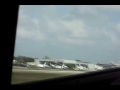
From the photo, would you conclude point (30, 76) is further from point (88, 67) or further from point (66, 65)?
point (88, 67)

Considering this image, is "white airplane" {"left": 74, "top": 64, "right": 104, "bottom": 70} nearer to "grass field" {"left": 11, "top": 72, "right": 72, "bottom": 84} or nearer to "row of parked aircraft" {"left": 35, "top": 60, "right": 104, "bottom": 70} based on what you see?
"row of parked aircraft" {"left": 35, "top": 60, "right": 104, "bottom": 70}

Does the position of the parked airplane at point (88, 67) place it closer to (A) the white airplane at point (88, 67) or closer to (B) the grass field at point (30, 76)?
(A) the white airplane at point (88, 67)

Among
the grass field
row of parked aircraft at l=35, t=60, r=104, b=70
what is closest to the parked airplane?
row of parked aircraft at l=35, t=60, r=104, b=70

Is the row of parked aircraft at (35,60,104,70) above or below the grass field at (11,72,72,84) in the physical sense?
above

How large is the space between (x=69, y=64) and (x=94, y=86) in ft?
0.95

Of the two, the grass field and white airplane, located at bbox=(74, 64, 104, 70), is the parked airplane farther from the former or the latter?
the grass field

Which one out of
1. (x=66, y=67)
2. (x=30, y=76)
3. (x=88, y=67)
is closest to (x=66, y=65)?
(x=66, y=67)

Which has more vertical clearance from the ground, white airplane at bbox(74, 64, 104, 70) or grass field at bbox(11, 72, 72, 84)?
white airplane at bbox(74, 64, 104, 70)

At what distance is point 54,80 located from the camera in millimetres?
1590

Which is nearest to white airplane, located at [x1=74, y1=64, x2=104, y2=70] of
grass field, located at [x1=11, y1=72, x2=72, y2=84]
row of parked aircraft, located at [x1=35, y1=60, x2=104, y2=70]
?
row of parked aircraft, located at [x1=35, y1=60, x2=104, y2=70]

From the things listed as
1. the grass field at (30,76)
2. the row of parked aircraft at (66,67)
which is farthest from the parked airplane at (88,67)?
the grass field at (30,76)

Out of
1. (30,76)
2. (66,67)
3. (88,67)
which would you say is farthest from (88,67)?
(30,76)

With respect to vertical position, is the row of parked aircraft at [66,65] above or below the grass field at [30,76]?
above

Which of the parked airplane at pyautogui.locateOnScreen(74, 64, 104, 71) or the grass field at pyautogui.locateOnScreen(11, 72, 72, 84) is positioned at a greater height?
the parked airplane at pyautogui.locateOnScreen(74, 64, 104, 71)
